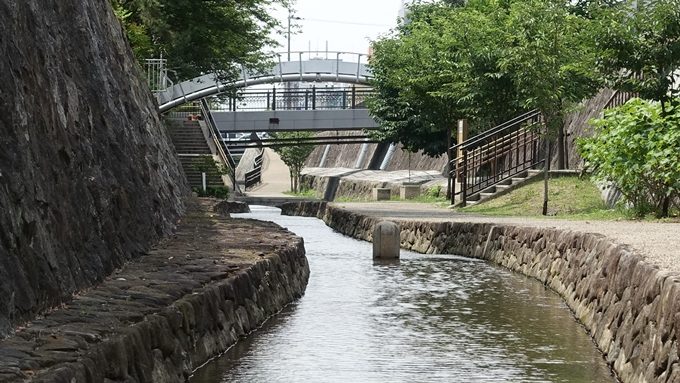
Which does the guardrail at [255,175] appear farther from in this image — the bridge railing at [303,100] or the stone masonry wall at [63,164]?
the stone masonry wall at [63,164]

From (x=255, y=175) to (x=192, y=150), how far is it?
123ft

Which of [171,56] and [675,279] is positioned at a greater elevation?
[171,56]

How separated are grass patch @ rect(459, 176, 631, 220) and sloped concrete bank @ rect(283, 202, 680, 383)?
3078mm

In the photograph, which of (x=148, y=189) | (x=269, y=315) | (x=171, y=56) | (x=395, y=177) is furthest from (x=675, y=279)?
(x=395, y=177)

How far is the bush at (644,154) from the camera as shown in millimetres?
22016

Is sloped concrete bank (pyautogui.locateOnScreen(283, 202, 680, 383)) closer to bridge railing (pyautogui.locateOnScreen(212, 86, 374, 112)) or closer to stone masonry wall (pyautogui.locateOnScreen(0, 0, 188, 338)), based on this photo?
stone masonry wall (pyautogui.locateOnScreen(0, 0, 188, 338))

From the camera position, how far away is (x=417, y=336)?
1415cm

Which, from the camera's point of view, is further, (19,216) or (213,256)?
(213,256)

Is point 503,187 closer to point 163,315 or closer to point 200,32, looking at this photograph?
point 200,32

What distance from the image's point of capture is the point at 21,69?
1048 centimetres

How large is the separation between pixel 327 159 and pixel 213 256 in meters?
85.7

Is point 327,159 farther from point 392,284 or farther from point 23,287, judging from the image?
point 23,287

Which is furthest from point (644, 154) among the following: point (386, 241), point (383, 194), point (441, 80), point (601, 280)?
point (383, 194)

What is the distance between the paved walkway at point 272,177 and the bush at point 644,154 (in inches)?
2503
